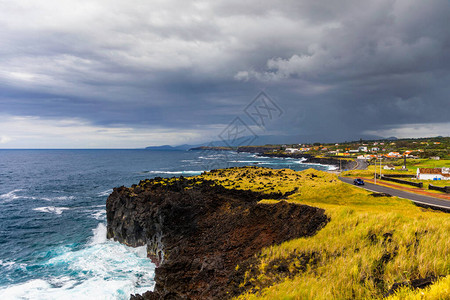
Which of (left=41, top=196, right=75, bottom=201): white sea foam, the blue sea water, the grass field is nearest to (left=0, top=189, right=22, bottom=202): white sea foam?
the blue sea water

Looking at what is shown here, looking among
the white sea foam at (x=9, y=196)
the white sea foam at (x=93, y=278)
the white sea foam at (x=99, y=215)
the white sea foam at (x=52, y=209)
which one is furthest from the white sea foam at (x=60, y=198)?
the white sea foam at (x=93, y=278)

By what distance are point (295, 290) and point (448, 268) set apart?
15.7 feet

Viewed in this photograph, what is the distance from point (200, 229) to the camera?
2258 cm

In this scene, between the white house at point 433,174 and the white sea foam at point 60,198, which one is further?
the white sea foam at point 60,198

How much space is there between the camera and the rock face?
42.2ft

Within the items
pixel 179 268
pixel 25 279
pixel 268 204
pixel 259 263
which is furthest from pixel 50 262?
pixel 259 263

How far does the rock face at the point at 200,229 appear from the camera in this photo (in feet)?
42.2

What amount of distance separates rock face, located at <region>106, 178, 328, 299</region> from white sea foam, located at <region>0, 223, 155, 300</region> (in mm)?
2099

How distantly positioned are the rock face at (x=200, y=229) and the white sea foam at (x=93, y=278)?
6.89ft

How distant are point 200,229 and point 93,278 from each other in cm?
1070

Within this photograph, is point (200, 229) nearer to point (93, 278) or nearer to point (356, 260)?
point (93, 278)

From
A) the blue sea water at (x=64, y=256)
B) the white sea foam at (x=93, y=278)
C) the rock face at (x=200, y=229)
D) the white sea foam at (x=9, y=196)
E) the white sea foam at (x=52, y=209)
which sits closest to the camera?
the rock face at (x=200, y=229)

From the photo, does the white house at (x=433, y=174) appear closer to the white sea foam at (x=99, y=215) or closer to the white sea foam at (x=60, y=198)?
the white sea foam at (x=99, y=215)

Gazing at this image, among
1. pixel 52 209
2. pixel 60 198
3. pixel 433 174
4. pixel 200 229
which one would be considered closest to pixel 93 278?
pixel 200 229
